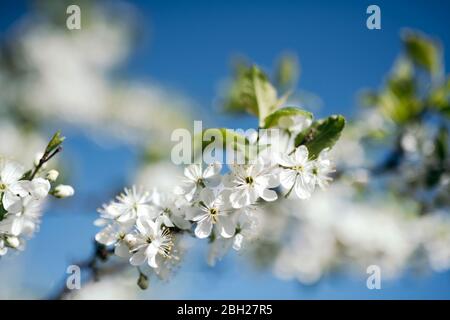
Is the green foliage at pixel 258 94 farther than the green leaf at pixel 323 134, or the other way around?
the green foliage at pixel 258 94

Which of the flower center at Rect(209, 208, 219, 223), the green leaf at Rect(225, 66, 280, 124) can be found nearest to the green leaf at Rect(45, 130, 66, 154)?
the flower center at Rect(209, 208, 219, 223)

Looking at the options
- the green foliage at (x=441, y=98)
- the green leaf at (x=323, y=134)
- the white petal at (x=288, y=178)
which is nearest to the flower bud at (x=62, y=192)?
the white petal at (x=288, y=178)

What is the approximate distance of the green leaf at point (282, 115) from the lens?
58.7 inches

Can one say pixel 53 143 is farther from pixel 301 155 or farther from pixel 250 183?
pixel 301 155

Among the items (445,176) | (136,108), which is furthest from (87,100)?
(445,176)

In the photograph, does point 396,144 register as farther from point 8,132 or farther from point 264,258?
point 8,132

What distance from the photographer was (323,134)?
1.54 m

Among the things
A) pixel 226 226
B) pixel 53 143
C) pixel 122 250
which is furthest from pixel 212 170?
pixel 53 143

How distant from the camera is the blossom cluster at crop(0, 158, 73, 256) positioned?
53.4 inches

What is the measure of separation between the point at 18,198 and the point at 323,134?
3.38ft

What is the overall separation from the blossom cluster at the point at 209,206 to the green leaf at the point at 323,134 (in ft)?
0.12

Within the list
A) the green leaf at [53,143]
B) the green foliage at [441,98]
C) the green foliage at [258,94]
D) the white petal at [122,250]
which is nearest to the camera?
the green leaf at [53,143]

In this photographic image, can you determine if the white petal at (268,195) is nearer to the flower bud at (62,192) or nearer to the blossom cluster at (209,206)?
the blossom cluster at (209,206)

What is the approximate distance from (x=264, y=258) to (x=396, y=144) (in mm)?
1846
